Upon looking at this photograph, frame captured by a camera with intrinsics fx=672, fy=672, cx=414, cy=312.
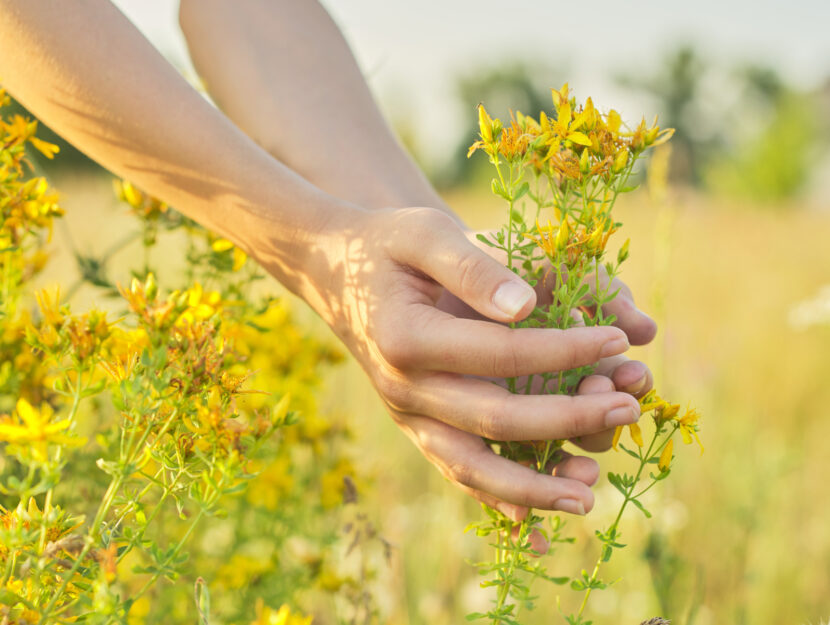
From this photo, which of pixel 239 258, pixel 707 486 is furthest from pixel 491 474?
pixel 707 486

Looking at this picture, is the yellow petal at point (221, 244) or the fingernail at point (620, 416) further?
the yellow petal at point (221, 244)

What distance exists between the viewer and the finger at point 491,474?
0.74 m

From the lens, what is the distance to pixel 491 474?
2.57 ft

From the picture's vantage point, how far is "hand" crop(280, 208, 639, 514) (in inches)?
28.3

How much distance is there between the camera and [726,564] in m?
1.89

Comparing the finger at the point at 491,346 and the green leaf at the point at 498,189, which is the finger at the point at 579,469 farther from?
the green leaf at the point at 498,189

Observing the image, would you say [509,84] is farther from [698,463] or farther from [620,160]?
[620,160]

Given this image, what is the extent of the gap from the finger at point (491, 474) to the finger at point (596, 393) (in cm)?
9

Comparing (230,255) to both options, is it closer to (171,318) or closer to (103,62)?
(103,62)

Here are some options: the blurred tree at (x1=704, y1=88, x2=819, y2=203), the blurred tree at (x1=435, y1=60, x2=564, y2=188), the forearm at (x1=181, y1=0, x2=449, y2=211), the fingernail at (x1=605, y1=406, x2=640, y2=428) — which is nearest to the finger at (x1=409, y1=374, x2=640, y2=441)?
the fingernail at (x1=605, y1=406, x2=640, y2=428)

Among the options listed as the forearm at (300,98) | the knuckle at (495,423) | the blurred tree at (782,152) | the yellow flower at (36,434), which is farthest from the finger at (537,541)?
the blurred tree at (782,152)

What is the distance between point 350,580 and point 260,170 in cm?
78

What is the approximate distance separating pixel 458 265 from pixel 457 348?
9cm

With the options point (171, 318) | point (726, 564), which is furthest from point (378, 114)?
point (726, 564)
